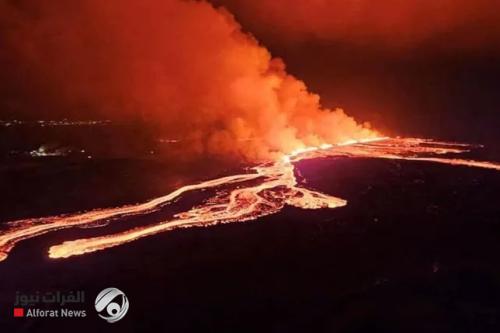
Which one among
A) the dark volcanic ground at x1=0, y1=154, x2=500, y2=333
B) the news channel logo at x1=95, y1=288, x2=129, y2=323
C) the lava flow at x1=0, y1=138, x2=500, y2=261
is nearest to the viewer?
the dark volcanic ground at x1=0, y1=154, x2=500, y2=333

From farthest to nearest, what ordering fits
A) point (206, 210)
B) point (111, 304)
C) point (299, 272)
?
1. point (206, 210)
2. point (299, 272)
3. point (111, 304)

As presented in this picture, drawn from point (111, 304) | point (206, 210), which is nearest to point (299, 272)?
point (111, 304)

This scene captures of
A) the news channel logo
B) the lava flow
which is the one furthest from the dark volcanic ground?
the lava flow

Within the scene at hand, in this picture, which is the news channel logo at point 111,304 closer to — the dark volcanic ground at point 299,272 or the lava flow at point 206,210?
the dark volcanic ground at point 299,272

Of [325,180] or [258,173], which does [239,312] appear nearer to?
[325,180]

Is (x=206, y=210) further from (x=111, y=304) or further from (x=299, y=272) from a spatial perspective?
(x=111, y=304)

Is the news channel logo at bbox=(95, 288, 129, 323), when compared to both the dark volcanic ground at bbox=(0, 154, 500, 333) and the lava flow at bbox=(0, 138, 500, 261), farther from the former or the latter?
the lava flow at bbox=(0, 138, 500, 261)
